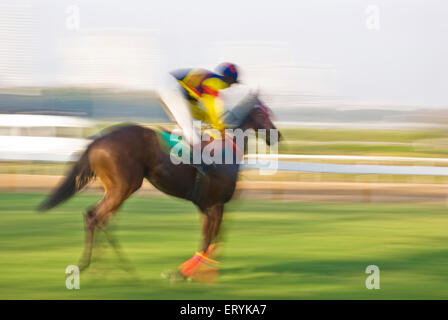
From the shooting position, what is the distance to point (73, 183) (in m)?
5.50

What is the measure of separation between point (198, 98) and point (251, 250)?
1707 mm

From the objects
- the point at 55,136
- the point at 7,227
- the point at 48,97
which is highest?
the point at 48,97

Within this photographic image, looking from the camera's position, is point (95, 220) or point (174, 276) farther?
point (174, 276)

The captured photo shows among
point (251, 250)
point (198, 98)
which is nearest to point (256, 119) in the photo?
point (198, 98)

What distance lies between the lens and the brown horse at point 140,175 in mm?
5332

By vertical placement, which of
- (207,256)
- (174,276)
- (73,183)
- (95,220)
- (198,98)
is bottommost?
(174,276)

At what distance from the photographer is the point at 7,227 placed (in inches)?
301

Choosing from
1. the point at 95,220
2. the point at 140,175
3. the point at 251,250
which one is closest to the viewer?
the point at 95,220

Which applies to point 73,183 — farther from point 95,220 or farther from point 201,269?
point 201,269

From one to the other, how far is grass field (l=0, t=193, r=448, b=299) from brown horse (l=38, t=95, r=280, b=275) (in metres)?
0.24

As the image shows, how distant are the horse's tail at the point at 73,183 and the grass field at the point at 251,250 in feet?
1.51
